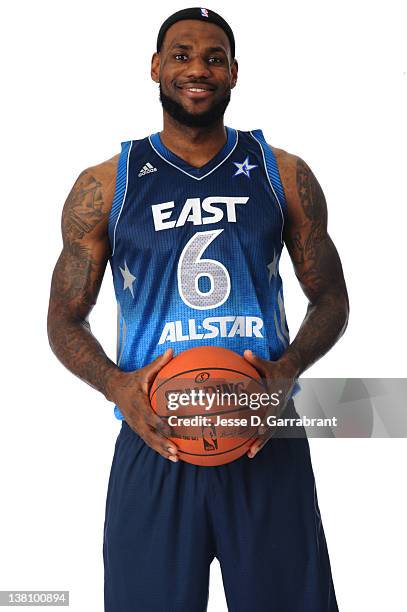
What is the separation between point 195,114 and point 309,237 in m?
0.52

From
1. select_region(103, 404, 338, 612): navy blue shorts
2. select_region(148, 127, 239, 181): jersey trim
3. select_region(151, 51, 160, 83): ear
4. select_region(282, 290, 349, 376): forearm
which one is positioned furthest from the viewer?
select_region(151, 51, 160, 83): ear

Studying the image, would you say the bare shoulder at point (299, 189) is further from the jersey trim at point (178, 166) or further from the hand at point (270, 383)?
the hand at point (270, 383)

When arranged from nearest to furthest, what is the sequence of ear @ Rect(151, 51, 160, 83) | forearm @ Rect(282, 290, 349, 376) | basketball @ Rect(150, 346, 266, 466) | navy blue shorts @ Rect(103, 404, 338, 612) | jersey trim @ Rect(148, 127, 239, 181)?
basketball @ Rect(150, 346, 266, 466)
navy blue shorts @ Rect(103, 404, 338, 612)
forearm @ Rect(282, 290, 349, 376)
jersey trim @ Rect(148, 127, 239, 181)
ear @ Rect(151, 51, 160, 83)

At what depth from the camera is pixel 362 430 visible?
10.9 ft

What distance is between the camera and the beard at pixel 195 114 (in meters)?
2.51

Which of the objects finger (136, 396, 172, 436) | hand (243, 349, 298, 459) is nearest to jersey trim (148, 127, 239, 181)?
hand (243, 349, 298, 459)

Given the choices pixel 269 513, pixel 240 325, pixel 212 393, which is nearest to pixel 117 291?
pixel 240 325

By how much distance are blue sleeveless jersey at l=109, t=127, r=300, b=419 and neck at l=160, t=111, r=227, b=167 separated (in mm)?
38

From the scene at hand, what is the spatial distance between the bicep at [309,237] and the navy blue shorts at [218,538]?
1.89ft

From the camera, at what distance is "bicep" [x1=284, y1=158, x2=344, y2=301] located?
2.55 m

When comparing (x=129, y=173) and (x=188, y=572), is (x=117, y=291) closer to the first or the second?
(x=129, y=173)

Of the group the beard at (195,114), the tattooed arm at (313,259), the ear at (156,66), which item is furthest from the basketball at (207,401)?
the ear at (156,66)

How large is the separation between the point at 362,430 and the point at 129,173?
4.89ft

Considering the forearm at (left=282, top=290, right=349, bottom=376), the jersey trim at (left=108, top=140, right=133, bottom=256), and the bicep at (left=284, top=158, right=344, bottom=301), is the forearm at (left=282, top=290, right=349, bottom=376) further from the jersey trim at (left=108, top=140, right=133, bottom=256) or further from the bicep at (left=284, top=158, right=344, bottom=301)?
the jersey trim at (left=108, top=140, right=133, bottom=256)
